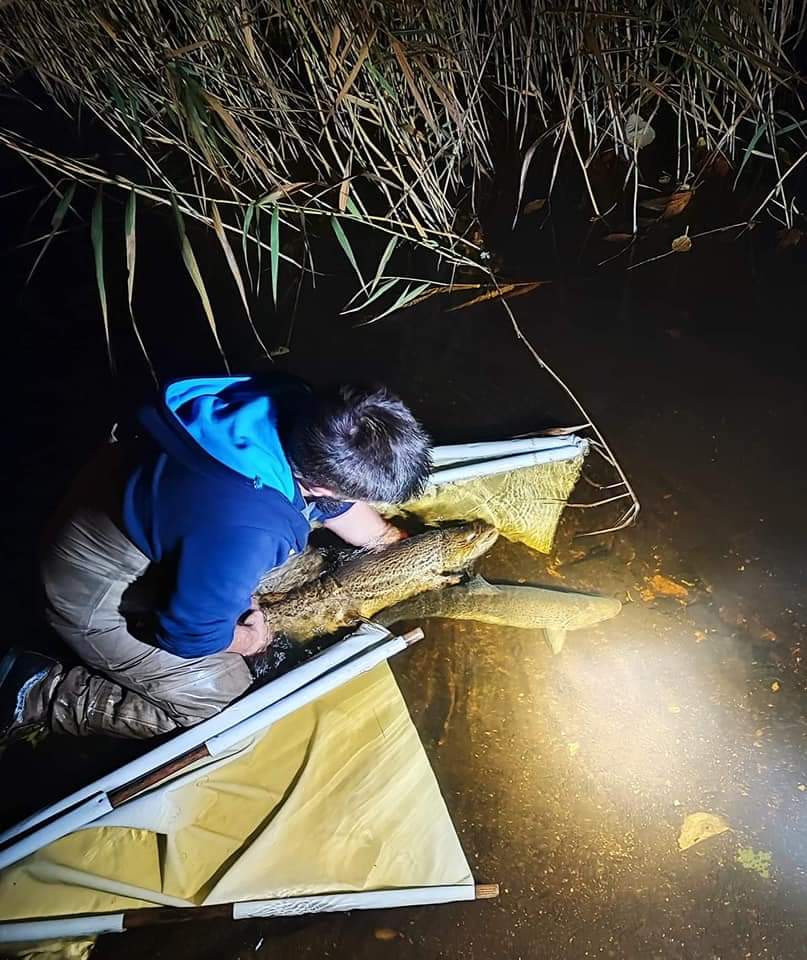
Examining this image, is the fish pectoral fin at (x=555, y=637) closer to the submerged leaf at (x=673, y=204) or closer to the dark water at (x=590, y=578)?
the dark water at (x=590, y=578)

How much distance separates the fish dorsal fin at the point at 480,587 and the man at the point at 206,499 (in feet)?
1.70

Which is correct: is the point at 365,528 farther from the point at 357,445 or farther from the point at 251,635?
the point at 357,445

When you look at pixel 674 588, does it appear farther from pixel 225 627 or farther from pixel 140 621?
pixel 140 621

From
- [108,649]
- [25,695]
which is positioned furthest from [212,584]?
[25,695]

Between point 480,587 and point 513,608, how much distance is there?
0.11 m

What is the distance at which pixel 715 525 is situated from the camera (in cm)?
209

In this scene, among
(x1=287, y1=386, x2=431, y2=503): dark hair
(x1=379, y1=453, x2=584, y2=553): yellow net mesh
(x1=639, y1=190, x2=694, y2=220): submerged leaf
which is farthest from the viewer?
(x1=639, y1=190, x2=694, y2=220): submerged leaf

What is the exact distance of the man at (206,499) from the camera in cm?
136

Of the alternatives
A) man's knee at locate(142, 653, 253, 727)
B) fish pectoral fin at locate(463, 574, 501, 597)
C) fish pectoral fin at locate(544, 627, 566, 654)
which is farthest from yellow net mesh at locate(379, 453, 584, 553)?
man's knee at locate(142, 653, 253, 727)

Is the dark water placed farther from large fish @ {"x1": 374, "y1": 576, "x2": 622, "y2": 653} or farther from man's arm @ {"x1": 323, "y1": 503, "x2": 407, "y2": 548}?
man's arm @ {"x1": 323, "y1": 503, "x2": 407, "y2": 548}

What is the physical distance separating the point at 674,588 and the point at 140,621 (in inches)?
53.8

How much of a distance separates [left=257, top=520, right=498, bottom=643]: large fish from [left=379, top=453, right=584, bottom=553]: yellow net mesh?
0.05 m

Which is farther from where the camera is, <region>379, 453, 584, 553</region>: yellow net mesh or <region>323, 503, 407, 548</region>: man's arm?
<region>379, 453, 584, 553</region>: yellow net mesh

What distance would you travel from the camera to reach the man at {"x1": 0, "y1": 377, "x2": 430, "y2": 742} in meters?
1.36
